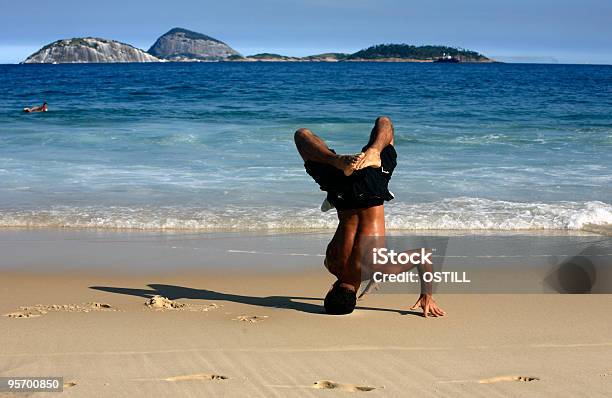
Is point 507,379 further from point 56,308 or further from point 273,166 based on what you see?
point 273,166

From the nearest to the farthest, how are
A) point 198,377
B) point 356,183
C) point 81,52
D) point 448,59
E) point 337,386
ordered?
point 337,386
point 198,377
point 356,183
point 81,52
point 448,59

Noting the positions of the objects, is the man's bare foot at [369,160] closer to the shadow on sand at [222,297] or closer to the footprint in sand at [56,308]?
the shadow on sand at [222,297]

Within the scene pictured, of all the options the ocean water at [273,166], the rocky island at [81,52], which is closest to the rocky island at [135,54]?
the rocky island at [81,52]

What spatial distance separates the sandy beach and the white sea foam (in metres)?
2.70

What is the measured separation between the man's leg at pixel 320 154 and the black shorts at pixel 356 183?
41 mm

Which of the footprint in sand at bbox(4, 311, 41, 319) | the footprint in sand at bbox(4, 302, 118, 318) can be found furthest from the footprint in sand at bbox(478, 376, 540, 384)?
the footprint in sand at bbox(4, 311, 41, 319)

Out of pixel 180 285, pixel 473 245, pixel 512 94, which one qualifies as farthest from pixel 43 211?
pixel 512 94

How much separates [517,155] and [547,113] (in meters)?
13.5

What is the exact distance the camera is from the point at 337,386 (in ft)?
12.5

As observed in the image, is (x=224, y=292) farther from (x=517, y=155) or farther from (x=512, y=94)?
(x=512, y=94)

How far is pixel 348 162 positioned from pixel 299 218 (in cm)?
471

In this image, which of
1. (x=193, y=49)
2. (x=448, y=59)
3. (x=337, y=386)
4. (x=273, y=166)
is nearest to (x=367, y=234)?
(x=337, y=386)

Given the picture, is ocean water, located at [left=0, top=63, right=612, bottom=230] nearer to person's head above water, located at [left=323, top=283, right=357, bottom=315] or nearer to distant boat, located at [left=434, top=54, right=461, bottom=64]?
person's head above water, located at [left=323, top=283, right=357, bottom=315]

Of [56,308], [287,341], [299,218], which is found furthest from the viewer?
[299,218]
